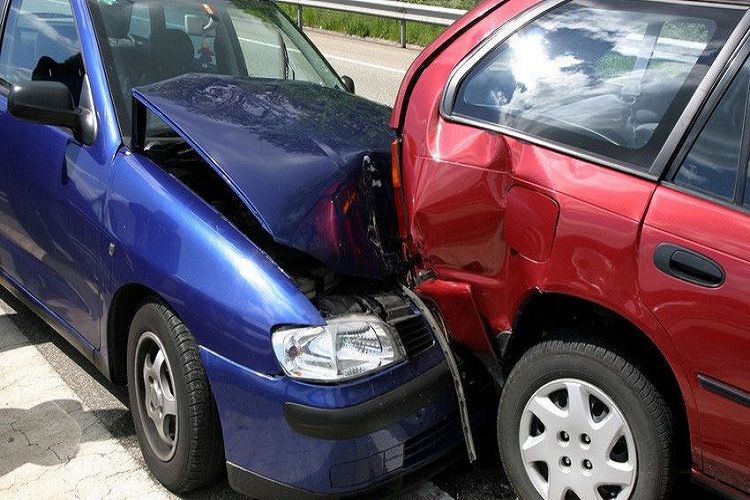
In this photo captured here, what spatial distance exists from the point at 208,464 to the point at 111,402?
1.02 m

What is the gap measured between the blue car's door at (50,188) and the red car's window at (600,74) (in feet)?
5.03

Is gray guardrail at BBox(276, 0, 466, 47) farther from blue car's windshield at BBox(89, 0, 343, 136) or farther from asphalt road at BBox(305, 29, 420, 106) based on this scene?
blue car's windshield at BBox(89, 0, 343, 136)

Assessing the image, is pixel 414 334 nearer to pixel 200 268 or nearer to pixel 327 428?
pixel 327 428

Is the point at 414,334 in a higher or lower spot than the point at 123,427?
higher

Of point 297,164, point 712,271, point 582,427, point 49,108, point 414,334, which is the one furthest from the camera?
point 49,108

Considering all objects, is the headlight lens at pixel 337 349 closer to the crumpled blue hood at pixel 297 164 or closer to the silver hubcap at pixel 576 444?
the crumpled blue hood at pixel 297 164

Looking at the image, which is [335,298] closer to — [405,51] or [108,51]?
[108,51]

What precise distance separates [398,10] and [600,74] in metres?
13.4

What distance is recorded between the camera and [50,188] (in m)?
3.71

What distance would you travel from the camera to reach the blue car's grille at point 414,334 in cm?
299

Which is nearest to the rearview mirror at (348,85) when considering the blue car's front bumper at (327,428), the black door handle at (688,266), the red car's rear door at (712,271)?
the blue car's front bumper at (327,428)

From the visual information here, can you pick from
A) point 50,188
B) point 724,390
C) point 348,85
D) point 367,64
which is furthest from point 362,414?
point 367,64

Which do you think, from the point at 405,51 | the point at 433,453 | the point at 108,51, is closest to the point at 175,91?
the point at 108,51

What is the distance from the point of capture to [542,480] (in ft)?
9.48
